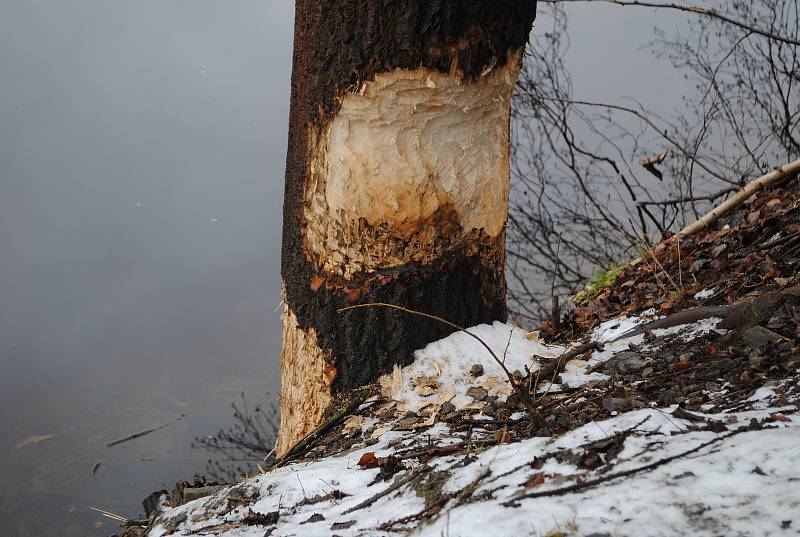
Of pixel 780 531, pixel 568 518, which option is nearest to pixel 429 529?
pixel 568 518

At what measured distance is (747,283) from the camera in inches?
113

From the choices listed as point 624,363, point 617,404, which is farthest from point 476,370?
point 617,404

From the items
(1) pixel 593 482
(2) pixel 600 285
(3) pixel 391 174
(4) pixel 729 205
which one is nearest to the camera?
(1) pixel 593 482

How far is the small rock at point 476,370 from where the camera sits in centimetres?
243

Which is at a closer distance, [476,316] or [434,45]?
[434,45]

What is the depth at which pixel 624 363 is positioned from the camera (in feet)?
7.62

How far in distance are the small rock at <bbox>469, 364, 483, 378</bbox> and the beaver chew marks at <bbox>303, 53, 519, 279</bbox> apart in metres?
0.39

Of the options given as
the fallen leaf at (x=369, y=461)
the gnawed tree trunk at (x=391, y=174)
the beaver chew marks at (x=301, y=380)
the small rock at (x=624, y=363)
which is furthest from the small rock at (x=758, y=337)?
the beaver chew marks at (x=301, y=380)

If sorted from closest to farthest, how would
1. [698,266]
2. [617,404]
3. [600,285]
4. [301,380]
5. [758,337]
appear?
[617,404] → [758,337] → [301,380] → [698,266] → [600,285]

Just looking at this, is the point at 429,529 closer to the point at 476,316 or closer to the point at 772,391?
the point at 772,391

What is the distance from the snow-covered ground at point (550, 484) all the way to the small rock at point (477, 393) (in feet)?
0.54

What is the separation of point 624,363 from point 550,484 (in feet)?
3.12

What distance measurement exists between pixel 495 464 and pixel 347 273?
1039 mm

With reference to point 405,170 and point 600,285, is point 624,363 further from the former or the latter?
point 600,285
